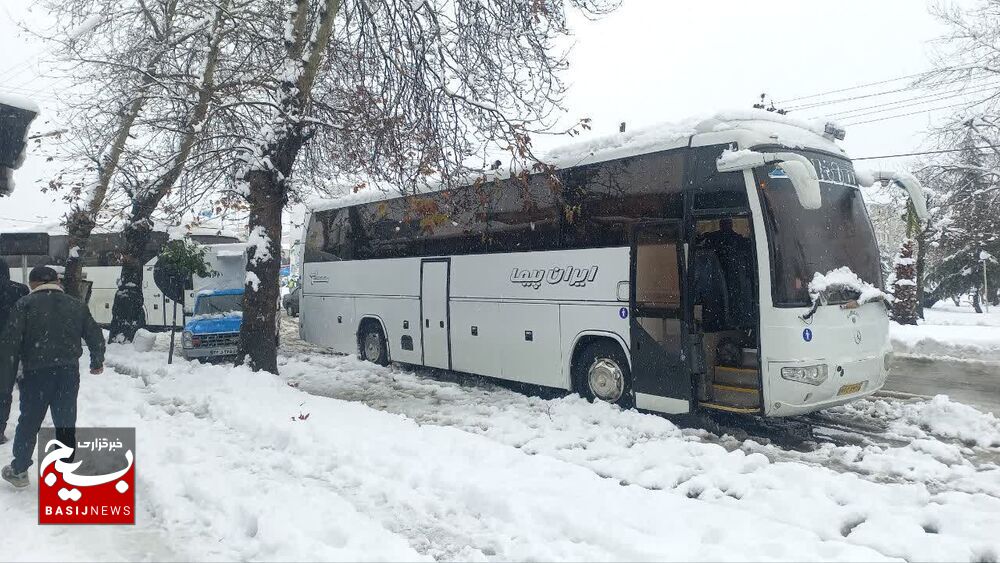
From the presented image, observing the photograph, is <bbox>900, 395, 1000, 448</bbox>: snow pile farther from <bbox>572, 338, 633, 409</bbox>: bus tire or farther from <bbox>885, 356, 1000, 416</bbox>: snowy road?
<bbox>572, 338, 633, 409</bbox>: bus tire

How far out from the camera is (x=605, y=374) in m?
9.54

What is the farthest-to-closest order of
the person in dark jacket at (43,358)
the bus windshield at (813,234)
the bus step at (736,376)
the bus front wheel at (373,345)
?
the bus front wheel at (373,345)
the bus step at (736,376)
the bus windshield at (813,234)
the person in dark jacket at (43,358)

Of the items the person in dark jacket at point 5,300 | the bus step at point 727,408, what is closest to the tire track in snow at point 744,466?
the bus step at point 727,408

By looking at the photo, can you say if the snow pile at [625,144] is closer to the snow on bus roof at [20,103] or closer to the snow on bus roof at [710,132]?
the snow on bus roof at [710,132]

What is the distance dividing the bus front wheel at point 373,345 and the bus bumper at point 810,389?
825cm

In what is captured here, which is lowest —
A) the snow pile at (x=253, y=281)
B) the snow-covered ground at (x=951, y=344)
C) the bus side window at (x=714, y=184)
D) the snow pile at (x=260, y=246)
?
the snow-covered ground at (x=951, y=344)

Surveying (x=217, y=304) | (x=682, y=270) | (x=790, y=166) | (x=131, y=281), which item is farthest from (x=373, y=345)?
(x=790, y=166)

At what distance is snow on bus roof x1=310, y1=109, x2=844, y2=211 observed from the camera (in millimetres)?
8258

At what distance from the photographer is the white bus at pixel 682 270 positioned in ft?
25.6

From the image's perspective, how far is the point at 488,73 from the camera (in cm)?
1085

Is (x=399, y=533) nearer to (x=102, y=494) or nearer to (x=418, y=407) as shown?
(x=102, y=494)

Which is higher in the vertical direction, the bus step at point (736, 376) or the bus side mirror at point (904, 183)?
the bus side mirror at point (904, 183)

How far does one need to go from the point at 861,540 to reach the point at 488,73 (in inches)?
329

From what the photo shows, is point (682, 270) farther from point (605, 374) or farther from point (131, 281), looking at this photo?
point (131, 281)
